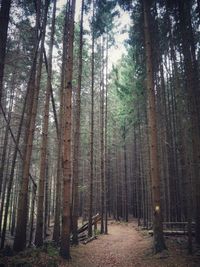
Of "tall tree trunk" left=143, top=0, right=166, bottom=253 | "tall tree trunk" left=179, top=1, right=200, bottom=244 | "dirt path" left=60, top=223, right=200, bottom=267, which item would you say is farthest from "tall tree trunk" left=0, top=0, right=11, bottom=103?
"tall tree trunk" left=179, top=1, right=200, bottom=244

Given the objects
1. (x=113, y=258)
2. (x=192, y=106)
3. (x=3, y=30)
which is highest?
(x=3, y=30)

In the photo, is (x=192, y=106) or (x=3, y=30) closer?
(x=3, y=30)

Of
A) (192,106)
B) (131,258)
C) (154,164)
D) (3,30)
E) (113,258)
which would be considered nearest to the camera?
(3,30)

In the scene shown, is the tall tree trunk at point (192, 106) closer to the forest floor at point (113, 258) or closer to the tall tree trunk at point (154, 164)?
the tall tree trunk at point (154, 164)

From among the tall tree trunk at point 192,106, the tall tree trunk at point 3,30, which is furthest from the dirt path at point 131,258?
the tall tree trunk at point 3,30

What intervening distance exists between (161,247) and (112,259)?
6.50 feet

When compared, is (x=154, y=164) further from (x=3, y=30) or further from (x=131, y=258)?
(x=3, y=30)

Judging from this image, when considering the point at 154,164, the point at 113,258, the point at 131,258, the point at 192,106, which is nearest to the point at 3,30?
the point at 154,164

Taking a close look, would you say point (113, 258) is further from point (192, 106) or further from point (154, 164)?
point (192, 106)

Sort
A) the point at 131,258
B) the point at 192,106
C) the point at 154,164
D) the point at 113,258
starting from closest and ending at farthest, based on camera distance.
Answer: the point at 131,258, the point at 113,258, the point at 154,164, the point at 192,106

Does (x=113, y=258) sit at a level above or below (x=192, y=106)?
below

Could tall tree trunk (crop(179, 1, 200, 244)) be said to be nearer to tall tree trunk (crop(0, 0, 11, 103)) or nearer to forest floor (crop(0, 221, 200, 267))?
forest floor (crop(0, 221, 200, 267))

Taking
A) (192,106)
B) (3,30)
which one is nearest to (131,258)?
(192,106)

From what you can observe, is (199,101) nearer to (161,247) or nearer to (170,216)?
(161,247)
